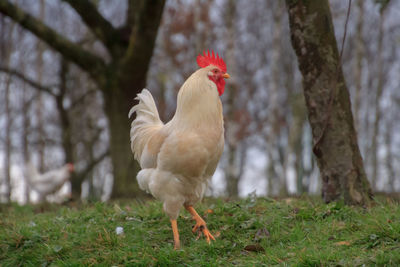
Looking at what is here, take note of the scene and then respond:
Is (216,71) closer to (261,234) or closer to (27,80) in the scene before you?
(261,234)

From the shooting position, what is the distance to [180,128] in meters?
4.35

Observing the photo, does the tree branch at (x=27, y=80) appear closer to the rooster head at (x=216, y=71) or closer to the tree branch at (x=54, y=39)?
the tree branch at (x=54, y=39)

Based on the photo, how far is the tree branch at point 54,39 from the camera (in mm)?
8500

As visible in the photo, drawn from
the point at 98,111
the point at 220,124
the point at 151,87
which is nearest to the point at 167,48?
the point at 151,87

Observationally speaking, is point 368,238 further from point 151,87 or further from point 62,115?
point 151,87

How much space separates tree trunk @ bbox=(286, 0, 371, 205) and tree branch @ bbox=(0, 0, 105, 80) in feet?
17.2

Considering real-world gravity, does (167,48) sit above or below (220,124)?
above

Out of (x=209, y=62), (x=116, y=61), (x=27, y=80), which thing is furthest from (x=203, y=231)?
(x=27, y=80)

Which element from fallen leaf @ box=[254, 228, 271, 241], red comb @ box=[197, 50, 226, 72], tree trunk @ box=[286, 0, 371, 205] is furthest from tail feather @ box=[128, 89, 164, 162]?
tree trunk @ box=[286, 0, 371, 205]

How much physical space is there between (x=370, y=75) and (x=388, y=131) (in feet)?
15.5

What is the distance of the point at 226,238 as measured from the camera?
180 inches

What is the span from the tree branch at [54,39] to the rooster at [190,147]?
5066 mm

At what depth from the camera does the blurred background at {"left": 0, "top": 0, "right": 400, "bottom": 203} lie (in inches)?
611

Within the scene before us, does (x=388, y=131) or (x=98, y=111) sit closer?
(x=98, y=111)
